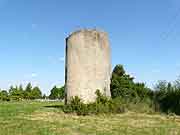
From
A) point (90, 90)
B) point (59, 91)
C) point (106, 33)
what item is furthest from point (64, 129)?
point (59, 91)

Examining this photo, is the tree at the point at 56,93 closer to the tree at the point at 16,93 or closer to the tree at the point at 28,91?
the tree at the point at 28,91

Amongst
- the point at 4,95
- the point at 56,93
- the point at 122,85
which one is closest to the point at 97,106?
the point at 122,85

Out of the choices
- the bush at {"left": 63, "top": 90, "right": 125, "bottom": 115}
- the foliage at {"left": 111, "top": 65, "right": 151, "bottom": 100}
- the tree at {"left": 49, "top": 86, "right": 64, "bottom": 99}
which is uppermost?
the tree at {"left": 49, "top": 86, "right": 64, "bottom": 99}

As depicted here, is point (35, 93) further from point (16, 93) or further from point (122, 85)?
point (122, 85)

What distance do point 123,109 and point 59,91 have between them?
73.6 m

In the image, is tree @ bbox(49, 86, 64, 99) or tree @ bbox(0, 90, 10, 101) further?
tree @ bbox(49, 86, 64, 99)

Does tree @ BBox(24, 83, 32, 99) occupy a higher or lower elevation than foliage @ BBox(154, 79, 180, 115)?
higher

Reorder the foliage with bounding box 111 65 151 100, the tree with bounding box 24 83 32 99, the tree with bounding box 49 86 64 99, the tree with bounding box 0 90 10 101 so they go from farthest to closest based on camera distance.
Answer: the tree with bounding box 49 86 64 99, the tree with bounding box 24 83 32 99, the tree with bounding box 0 90 10 101, the foliage with bounding box 111 65 151 100

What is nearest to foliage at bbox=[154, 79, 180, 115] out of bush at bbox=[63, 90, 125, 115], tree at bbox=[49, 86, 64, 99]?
bush at bbox=[63, 90, 125, 115]

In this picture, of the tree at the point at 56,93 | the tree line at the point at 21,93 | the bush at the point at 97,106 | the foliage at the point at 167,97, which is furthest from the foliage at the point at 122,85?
the tree at the point at 56,93

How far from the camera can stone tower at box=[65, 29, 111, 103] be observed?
48.6ft

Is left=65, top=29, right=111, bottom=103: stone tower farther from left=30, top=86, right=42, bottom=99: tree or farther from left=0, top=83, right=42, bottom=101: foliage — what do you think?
left=30, top=86, right=42, bottom=99: tree

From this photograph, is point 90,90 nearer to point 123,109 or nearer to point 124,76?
point 123,109

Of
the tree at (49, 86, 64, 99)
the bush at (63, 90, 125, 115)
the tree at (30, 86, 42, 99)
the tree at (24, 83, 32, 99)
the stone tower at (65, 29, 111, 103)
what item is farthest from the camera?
the tree at (49, 86, 64, 99)
